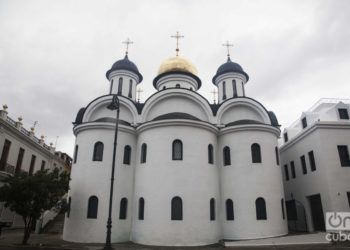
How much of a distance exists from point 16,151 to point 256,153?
2104 centimetres

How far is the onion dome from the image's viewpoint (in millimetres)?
22359

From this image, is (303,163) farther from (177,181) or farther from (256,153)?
(177,181)

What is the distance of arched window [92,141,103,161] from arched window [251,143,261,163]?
9.79m

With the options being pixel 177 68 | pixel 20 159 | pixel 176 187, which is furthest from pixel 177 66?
pixel 20 159

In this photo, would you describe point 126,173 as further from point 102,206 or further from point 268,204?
point 268,204

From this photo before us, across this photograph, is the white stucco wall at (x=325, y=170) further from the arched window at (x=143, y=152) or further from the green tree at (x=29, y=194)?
the green tree at (x=29, y=194)

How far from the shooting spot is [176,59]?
23.0 metres

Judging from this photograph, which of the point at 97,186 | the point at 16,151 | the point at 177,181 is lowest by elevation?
the point at 97,186

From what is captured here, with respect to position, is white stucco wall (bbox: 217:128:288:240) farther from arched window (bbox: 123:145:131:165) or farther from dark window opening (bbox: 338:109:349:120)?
arched window (bbox: 123:145:131:165)

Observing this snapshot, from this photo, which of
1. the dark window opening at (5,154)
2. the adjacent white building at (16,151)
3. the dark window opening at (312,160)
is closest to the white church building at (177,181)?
the dark window opening at (312,160)

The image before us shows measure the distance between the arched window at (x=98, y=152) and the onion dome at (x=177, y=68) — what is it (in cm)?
862

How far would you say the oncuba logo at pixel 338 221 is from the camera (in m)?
16.2

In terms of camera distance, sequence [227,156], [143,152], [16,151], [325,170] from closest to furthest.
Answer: [143,152] → [325,170] → [227,156] → [16,151]

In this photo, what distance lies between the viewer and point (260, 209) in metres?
15.9
